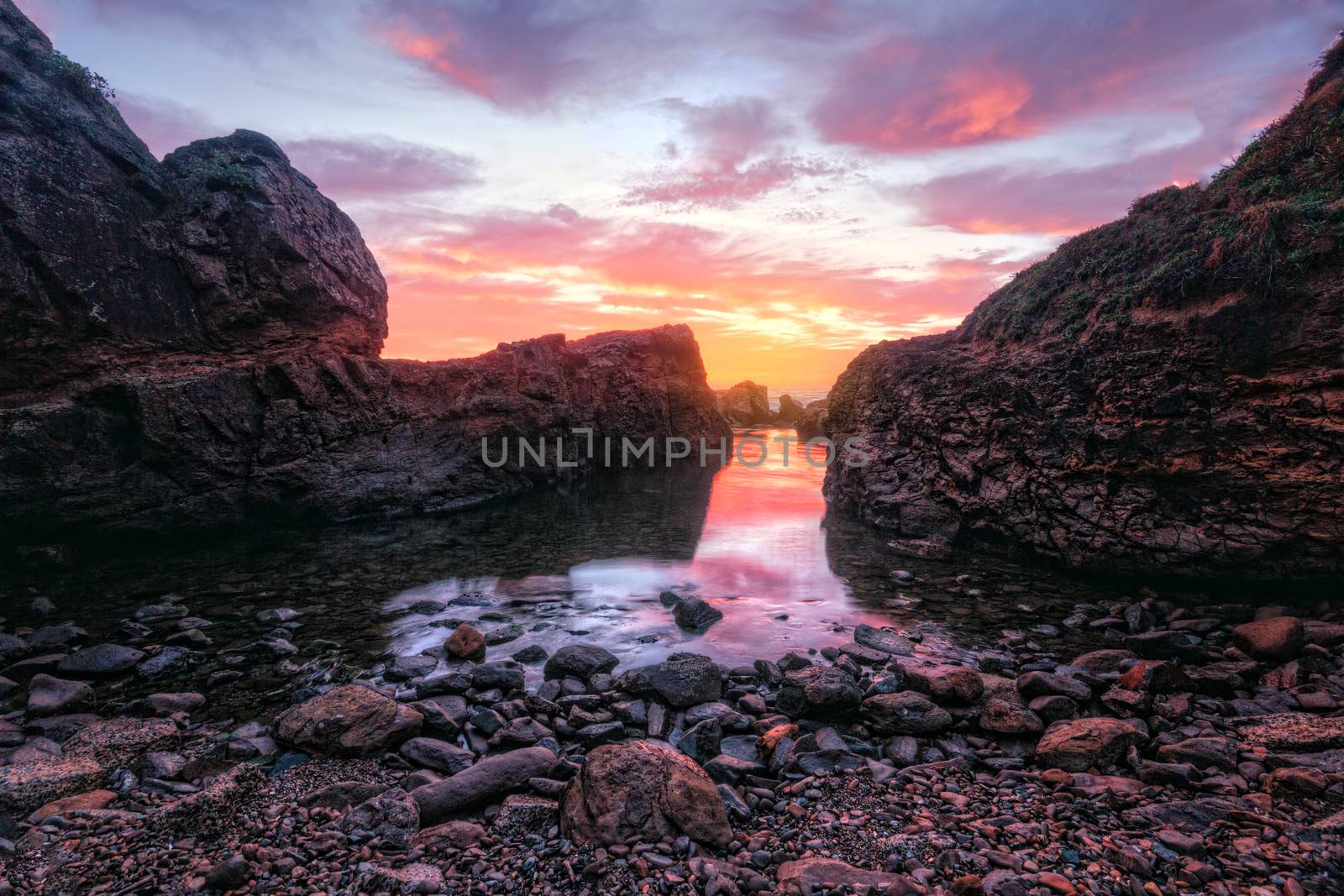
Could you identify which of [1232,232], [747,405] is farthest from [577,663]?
[747,405]

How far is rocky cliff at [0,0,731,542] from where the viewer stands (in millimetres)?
14430

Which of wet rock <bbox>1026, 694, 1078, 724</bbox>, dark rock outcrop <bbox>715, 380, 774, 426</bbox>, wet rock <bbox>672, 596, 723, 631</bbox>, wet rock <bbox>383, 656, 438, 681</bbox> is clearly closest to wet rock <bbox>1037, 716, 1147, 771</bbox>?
wet rock <bbox>1026, 694, 1078, 724</bbox>

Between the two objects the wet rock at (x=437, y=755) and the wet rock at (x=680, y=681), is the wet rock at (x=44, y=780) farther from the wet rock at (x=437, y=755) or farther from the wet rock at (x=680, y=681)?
the wet rock at (x=680, y=681)

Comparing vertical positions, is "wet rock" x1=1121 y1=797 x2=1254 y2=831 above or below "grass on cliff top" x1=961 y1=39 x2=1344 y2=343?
below

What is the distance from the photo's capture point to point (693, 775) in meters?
5.06

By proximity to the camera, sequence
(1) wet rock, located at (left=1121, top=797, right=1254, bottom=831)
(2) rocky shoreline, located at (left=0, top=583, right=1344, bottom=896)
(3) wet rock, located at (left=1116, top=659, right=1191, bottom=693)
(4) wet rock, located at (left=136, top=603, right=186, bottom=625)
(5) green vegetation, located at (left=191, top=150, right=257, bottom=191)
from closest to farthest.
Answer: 1. (2) rocky shoreline, located at (left=0, top=583, right=1344, bottom=896)
2. (1) wet rock, located at (left=1121, top=797, right=1254, bottom=831)
3. (3) wet rock, located at (left=1116, top=659, right=1191, bottom=693)
4. (4) wet rock, located at (left=136, top=603, right=186, bottom=625)
5. (5) green vegetation, located at (left=191, top=150, right=257, bottom=191)

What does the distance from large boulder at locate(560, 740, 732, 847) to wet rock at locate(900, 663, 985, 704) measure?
3718 mm

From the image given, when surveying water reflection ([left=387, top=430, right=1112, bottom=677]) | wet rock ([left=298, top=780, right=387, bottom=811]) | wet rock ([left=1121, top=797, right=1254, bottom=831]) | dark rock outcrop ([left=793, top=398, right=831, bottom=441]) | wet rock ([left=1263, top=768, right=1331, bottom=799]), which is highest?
dark rock outcrop ([left=793, top=398, right=831, bottom=441])

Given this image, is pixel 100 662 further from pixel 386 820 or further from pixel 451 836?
pixel 451 836

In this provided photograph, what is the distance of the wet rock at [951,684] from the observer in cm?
710

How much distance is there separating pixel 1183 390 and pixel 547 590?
48.0ft

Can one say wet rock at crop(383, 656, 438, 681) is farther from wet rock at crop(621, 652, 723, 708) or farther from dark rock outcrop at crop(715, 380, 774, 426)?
dark rock outcrop at crop(715, 380, 774, 426)

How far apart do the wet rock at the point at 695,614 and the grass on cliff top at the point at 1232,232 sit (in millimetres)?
11764

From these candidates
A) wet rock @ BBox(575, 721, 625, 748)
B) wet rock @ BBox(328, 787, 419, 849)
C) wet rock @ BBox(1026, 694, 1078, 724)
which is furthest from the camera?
wet rock @ BBox(1026, 694, 1078, 724)
